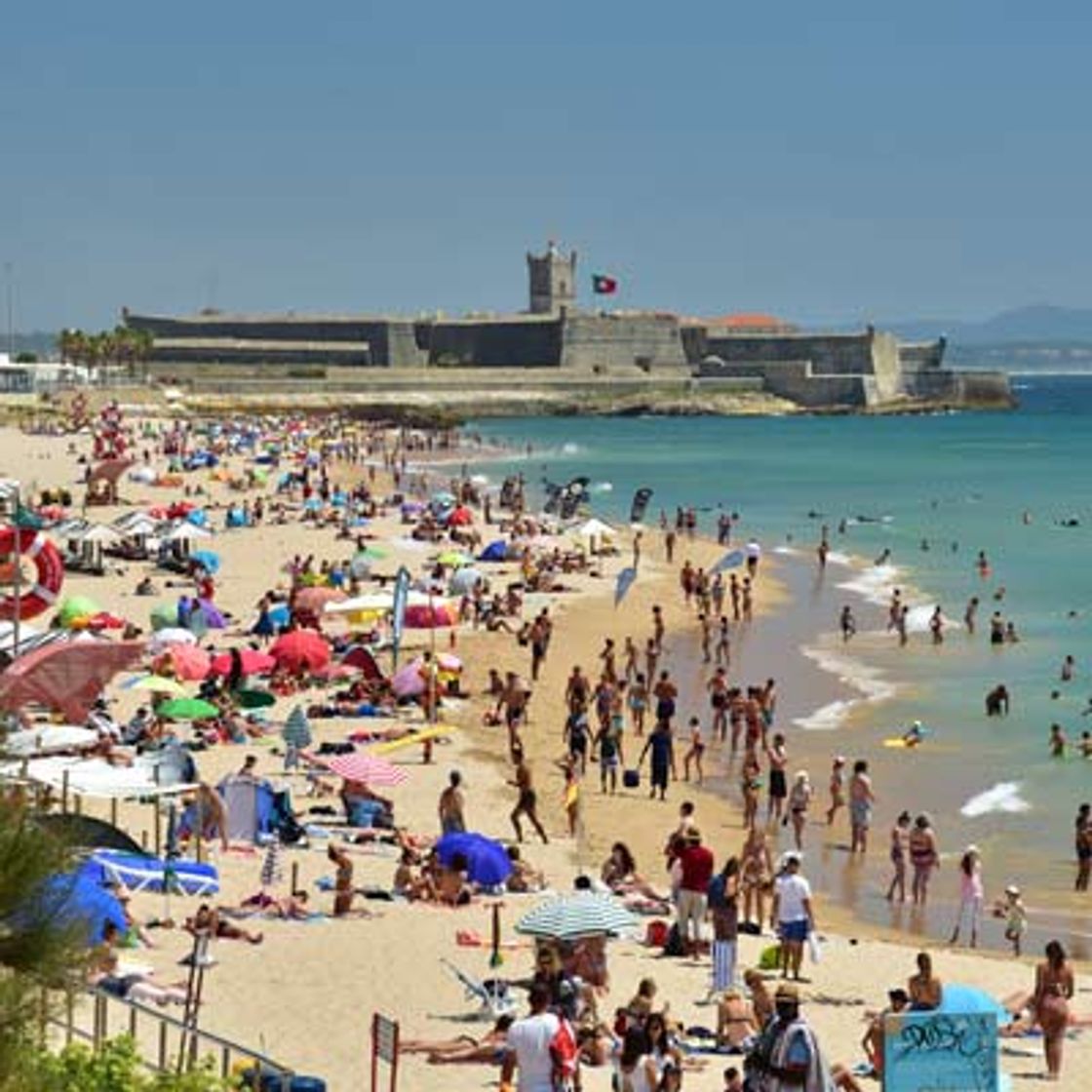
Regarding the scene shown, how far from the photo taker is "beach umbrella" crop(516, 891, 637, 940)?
1294cm

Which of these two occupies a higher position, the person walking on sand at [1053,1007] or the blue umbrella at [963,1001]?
the blue umbrella at [963,1001]

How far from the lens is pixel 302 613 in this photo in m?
29.3

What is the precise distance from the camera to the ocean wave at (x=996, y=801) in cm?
2155

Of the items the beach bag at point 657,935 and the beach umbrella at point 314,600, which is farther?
the beach umbrella at point 314,600

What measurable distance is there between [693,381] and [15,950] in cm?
12626

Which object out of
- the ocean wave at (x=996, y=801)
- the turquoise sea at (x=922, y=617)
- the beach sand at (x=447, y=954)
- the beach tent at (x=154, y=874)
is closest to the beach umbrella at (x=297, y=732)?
the beach sand at (x=447, y=954)

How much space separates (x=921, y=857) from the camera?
58.0 feet

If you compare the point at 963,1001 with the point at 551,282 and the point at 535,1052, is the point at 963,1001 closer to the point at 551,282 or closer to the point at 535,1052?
the point at 535,1052

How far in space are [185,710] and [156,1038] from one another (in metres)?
10.0

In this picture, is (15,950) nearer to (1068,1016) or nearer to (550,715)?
(1068,1016)

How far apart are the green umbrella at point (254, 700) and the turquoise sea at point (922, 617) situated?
4556mm

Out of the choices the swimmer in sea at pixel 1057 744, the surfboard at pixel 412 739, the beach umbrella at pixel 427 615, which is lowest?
the swimmer in sea at pixel 1057 744

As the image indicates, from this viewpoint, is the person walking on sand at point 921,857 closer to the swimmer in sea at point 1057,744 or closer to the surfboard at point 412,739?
the surfboard at point 412,739

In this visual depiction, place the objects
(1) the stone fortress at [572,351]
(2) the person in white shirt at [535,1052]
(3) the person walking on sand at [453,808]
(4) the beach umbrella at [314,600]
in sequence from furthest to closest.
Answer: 1. (1) the stone fortress at [572,351]
2. (4) the beach umbrella at [314,600]
3. (3) the person walking on sand at [453,808]
4. (2) the person in white shirt at [535,1052]
